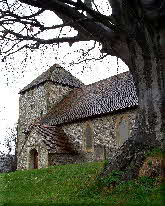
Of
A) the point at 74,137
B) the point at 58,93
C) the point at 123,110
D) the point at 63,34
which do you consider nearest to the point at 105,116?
the point at 123,110

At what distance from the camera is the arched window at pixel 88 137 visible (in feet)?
75.4

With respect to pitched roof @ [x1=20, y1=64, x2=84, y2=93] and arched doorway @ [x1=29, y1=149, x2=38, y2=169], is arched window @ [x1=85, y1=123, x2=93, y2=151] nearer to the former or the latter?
arched doorway @ [x1=29, y1=149, x2=38, y2=169]

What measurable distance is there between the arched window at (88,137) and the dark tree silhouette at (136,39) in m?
14.3

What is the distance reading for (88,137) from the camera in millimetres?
23297

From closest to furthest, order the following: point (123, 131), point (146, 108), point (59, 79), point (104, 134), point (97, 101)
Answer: point (146, 108) < point (123, 131) < point (104, 134) < point (97, 101) < point (59, 79)

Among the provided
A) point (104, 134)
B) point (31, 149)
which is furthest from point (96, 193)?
point (31, 149)

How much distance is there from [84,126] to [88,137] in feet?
2.87

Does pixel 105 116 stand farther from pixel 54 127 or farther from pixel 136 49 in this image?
pixel 136 49

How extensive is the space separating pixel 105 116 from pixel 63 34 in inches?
519

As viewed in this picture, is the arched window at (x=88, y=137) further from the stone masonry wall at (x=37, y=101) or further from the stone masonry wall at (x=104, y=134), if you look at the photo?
the stone masonry wall at (x=37, y=101)

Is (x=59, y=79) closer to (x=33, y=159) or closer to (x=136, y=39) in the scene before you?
(x=33, y=159)

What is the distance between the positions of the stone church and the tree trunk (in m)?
10.4

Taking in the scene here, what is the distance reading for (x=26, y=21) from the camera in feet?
27.5

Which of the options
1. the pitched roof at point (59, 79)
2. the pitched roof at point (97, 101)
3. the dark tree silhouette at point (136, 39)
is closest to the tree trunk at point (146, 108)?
the dark tree silhouette at point (136, 39)
